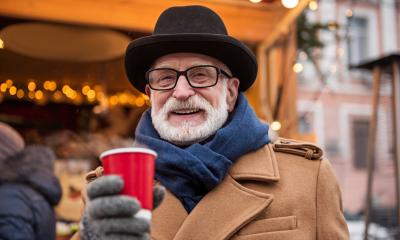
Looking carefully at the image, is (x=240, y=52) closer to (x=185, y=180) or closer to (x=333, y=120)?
(x=185, y=180)

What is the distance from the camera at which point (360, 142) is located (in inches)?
784

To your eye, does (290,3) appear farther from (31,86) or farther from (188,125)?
(188,125)

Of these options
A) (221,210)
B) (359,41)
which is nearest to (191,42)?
(221,210)

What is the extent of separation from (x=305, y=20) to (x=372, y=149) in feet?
10.1

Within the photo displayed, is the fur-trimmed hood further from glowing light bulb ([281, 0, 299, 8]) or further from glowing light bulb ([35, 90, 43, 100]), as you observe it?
glowing light bulb ([35, 90, 43, 100])

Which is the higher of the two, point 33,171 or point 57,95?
point 57,95

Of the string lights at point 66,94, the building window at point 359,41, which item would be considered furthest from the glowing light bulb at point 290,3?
the building window at point 359,41

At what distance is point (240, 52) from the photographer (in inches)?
98.4

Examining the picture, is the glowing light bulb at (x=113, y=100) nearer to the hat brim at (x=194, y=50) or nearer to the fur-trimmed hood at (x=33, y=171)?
the fur-trimmed hood at (x=33, y=171)

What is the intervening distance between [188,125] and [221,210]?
0.42 m

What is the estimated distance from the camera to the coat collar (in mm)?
2164

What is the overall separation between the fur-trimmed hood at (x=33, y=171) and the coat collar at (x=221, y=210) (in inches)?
47.4

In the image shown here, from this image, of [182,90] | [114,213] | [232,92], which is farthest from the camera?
[232,92]

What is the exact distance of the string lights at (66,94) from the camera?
20.7 ft
